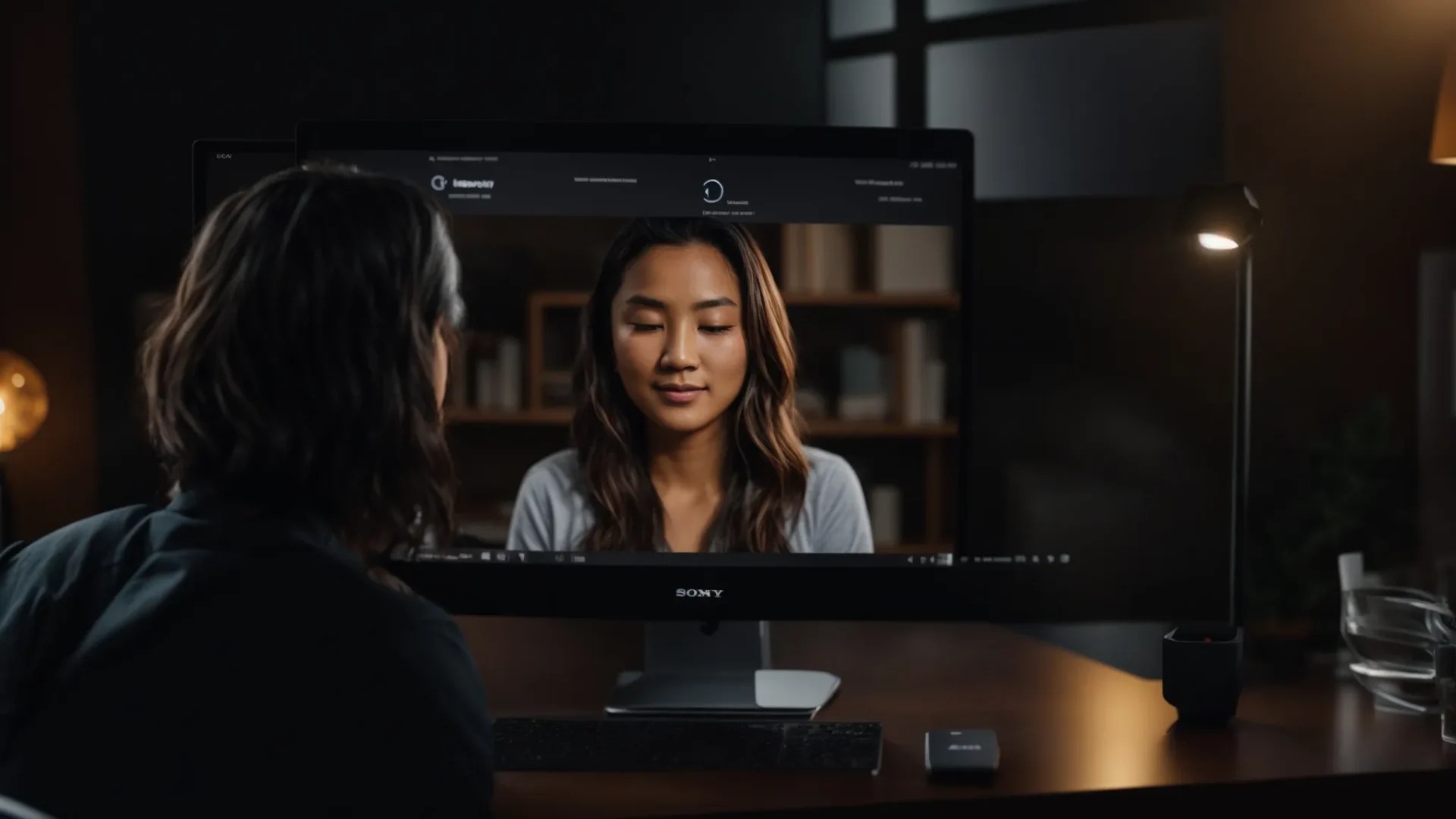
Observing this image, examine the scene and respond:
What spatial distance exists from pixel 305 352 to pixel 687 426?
54 centimetres

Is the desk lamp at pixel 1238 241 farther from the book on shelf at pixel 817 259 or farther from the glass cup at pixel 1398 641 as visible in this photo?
the book on shelf at pixel 817 259

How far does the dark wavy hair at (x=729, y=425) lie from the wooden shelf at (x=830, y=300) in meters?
0.01

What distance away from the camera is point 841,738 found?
115 centimetres

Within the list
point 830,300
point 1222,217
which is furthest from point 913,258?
point 1222,217

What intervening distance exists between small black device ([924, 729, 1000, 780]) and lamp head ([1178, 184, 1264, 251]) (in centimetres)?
64

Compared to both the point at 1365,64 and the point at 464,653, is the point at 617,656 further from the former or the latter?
the point at 1365,64

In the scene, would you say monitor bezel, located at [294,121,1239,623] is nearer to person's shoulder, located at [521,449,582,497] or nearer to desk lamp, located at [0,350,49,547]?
person's shoulder, located at [521,449,582,497]

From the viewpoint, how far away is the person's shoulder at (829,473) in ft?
4.35

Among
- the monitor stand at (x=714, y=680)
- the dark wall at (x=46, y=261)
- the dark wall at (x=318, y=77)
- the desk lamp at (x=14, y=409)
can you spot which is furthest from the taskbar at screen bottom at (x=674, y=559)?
the dark wall at (x=46, y=261)

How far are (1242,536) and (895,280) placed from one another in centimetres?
46

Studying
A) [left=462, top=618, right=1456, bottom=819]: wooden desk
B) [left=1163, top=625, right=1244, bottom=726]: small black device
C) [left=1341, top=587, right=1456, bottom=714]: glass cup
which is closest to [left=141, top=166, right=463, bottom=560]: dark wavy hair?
[left=462, top=618, right=1456, bottom=819]: wooden desk

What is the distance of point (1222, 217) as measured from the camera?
1416 millimetres

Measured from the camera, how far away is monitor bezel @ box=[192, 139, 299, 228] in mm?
1344

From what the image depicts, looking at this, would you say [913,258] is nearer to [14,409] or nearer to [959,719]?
[959,719]
